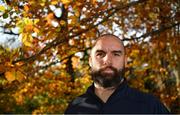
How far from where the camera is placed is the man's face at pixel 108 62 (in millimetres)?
3426

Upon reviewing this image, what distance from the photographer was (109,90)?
3.51 m

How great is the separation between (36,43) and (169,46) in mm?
5615

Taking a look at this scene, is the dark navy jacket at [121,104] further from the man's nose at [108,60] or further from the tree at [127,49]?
the tree at [127,49]

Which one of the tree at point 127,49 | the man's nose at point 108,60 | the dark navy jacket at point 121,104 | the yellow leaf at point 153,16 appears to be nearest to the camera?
the dark navy jacket at point 121,104

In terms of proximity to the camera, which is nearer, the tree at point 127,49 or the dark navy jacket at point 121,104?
the dark navy jacket at point 121,104

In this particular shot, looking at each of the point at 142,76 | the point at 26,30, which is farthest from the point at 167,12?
the point at 26,30

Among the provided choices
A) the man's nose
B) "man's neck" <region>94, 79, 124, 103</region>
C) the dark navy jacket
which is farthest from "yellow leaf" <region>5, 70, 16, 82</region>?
the man's nose

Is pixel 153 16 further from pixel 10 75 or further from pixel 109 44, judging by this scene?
pixel 109 44

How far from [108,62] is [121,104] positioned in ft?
1.23

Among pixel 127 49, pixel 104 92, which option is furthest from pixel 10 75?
pixel 127 49

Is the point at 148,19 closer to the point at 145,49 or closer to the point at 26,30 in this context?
the point at 145,49

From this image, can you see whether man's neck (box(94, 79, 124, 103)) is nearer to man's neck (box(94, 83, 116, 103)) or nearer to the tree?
man's neck (box(94, 83, 116, 103))

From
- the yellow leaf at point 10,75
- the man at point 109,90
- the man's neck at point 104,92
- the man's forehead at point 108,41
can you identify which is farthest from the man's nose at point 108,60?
the yellow leaf at point 10,75

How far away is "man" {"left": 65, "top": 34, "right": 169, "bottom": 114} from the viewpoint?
3354mm
